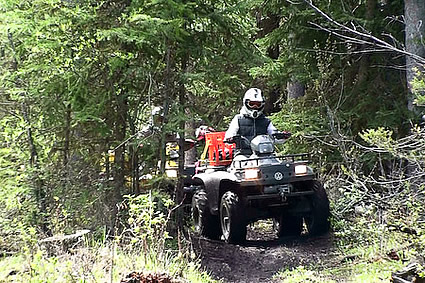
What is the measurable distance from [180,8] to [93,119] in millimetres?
1873

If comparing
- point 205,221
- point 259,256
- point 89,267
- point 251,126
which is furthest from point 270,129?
point 89,267

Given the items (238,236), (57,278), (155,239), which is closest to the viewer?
(57,278)

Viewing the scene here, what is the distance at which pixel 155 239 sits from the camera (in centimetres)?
596

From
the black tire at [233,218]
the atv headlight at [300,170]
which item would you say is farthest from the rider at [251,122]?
the black tire at [233,218]

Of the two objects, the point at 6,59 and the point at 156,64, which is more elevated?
the point at 6,59

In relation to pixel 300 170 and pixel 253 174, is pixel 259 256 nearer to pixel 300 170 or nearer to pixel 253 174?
pixel 253 174

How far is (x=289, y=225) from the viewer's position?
9609 millimetres

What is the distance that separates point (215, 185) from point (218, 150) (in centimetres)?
107

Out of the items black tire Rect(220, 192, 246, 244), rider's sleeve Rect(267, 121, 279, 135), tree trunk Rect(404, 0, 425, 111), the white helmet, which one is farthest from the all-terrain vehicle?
tree trunk Rect(404, 0, 425, 111)

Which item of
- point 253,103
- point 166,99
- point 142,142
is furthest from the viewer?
point 253,103

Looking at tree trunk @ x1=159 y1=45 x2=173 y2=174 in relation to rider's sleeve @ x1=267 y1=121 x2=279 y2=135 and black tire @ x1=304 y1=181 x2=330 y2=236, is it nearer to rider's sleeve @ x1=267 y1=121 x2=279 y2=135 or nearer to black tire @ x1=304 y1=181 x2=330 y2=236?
rider's sleeve @ x1=267 y1=121 x2=279 y2=135

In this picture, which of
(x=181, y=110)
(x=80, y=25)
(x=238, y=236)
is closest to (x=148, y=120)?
(x=181, y=110)

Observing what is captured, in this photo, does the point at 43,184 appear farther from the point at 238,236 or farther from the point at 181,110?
the point at 238,236

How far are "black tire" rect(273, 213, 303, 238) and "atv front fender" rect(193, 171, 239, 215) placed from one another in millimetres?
1216
